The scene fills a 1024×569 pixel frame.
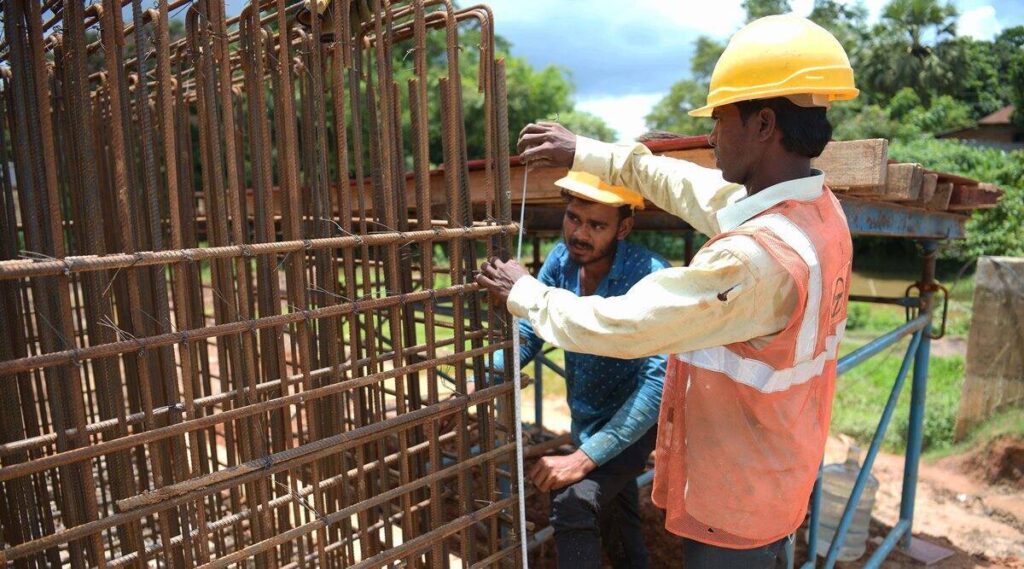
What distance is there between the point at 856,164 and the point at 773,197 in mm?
862

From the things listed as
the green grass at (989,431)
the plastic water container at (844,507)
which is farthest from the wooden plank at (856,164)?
the green grass at (989,431)

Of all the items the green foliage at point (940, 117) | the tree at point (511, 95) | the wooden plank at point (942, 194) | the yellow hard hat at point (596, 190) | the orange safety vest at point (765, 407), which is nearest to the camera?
the orange safety vest at point (765, 407)

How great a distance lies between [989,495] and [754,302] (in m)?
6.55

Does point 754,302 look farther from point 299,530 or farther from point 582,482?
point 299,530

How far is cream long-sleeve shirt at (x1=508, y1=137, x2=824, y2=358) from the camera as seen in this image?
70.9 inches

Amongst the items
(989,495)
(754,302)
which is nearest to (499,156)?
(754,302)

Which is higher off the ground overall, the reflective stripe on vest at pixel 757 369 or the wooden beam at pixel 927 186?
the wooden beam at pixel 927 186

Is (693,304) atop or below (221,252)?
below

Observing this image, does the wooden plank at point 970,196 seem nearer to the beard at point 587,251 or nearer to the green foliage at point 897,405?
the beard at point 587,251

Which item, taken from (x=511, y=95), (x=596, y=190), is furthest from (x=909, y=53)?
(x=596, y=190)

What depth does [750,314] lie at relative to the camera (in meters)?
1.84

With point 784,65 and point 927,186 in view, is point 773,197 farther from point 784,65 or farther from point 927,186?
point 927,186

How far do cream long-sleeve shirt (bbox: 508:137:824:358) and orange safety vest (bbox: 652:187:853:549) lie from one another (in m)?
0.05

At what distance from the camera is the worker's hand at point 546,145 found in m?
2.54
